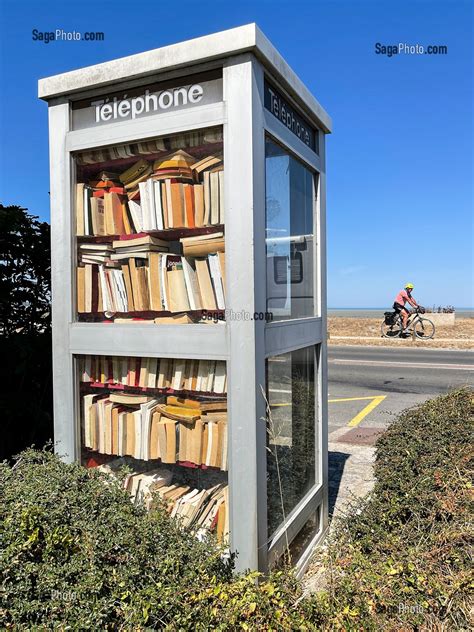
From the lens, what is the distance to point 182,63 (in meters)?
2.73

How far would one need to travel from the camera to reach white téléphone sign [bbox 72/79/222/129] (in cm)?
276

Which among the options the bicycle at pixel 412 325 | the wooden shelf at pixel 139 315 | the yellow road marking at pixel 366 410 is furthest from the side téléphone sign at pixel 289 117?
the bicycle at pixel 412 325

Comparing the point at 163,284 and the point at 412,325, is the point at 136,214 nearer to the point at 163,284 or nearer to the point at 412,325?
the point at 163,284

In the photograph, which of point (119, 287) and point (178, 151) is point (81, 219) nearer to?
point (119, 287)

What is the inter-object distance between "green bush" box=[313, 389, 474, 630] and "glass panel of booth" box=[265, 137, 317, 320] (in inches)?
51.4

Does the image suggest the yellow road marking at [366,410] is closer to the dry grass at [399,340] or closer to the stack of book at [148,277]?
the stack of book at [148,277]

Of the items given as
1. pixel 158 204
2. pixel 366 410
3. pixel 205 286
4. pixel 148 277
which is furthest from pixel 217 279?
pixel 366 410

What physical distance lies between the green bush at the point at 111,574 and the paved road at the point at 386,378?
4.54 meters

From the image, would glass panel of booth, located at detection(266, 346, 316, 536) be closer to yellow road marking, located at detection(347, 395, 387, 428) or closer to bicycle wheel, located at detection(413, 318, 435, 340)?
yellow road marking, located at detection(347, 395, 387, 428)

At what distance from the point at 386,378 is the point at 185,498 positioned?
9.39 m

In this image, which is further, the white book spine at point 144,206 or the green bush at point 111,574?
the white book spine at point 144,206

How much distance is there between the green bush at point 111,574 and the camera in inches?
70.7

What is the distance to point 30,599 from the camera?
1845 millimetres

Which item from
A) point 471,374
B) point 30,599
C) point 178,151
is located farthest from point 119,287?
point 471,374
